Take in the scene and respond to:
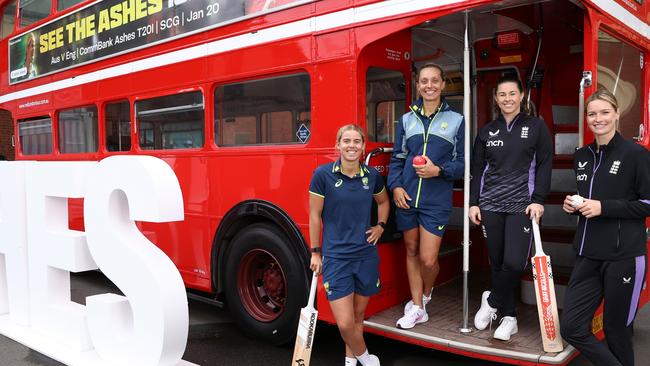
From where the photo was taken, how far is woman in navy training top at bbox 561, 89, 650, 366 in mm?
2900

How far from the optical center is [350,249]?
135 inches

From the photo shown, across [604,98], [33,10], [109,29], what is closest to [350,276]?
[604,98]

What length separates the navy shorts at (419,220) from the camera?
12.1ft

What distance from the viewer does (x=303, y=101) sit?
404 centimetres

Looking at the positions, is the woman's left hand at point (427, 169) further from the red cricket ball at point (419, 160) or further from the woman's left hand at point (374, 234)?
the woman's left hand at point (374, 234)

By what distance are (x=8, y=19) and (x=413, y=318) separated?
7.61 metres

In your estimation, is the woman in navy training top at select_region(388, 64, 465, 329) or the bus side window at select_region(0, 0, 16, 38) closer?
Answer: the woman in navy training top at select_region(388, 64, 465, 329)

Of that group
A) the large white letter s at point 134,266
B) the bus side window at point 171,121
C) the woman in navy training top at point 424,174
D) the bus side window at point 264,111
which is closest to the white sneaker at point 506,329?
the woman in navy training top at point 424,174

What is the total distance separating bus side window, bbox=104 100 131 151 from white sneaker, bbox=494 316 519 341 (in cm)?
411

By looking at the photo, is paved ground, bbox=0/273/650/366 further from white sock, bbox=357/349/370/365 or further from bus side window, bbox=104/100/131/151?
bus side window, bbox=104/100/131/151

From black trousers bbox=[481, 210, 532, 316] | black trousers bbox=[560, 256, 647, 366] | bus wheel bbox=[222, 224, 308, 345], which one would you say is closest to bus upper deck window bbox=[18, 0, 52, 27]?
bus wheel bbox=[222, 224, 308, 345]

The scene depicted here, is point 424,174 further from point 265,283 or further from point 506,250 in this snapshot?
point 265,283

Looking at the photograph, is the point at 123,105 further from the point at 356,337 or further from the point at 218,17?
the point at 356,337

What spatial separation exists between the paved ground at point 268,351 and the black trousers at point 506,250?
805 millimetres
